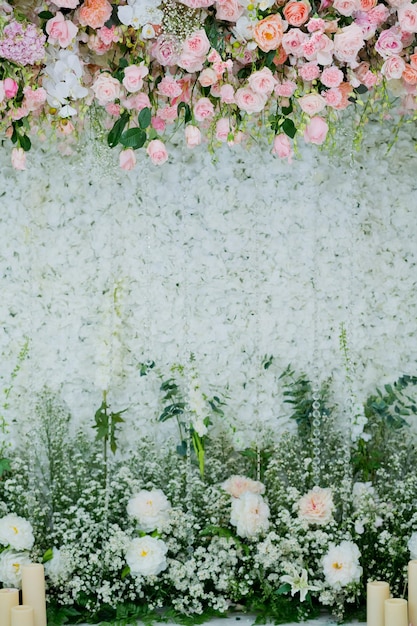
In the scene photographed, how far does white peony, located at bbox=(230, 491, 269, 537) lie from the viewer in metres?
2.94

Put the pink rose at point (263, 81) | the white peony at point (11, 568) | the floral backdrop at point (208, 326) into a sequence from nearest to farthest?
1. the pink rose at point (263, 81)
2. the white peony at point (11, 568)
3. the floral backdrop at point (208, 326)

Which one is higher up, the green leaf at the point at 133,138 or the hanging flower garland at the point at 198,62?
the hanging flower garland at the point at 198,62

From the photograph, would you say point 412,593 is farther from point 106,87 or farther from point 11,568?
point 106,87

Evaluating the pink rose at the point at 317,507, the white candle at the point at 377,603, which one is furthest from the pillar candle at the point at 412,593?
the pink rose at the point at 317,507

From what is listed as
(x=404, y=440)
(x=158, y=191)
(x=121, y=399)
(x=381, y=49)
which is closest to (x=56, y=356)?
(x=121, y=399)

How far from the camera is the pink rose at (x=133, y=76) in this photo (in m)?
2.61

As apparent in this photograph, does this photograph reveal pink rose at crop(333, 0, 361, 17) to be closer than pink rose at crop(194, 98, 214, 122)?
Yes

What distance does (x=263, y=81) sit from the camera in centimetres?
260

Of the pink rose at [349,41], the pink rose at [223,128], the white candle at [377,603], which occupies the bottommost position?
the white candle at [377,603]

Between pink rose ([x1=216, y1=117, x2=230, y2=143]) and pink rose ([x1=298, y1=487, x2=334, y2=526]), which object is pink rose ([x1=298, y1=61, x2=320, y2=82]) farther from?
pink rose ([x1=298, y1=487, x2=334, y2=526])

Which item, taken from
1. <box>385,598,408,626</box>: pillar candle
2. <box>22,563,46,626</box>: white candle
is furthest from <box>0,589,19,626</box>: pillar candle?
<box>385,598,408,626</box>: pillar candle

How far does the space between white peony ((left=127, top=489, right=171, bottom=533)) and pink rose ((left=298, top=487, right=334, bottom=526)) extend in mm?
467

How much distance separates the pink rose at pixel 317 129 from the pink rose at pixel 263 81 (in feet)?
0.56

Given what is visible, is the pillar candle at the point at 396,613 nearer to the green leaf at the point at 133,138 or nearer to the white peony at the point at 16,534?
the white peony at the point at 16,534
